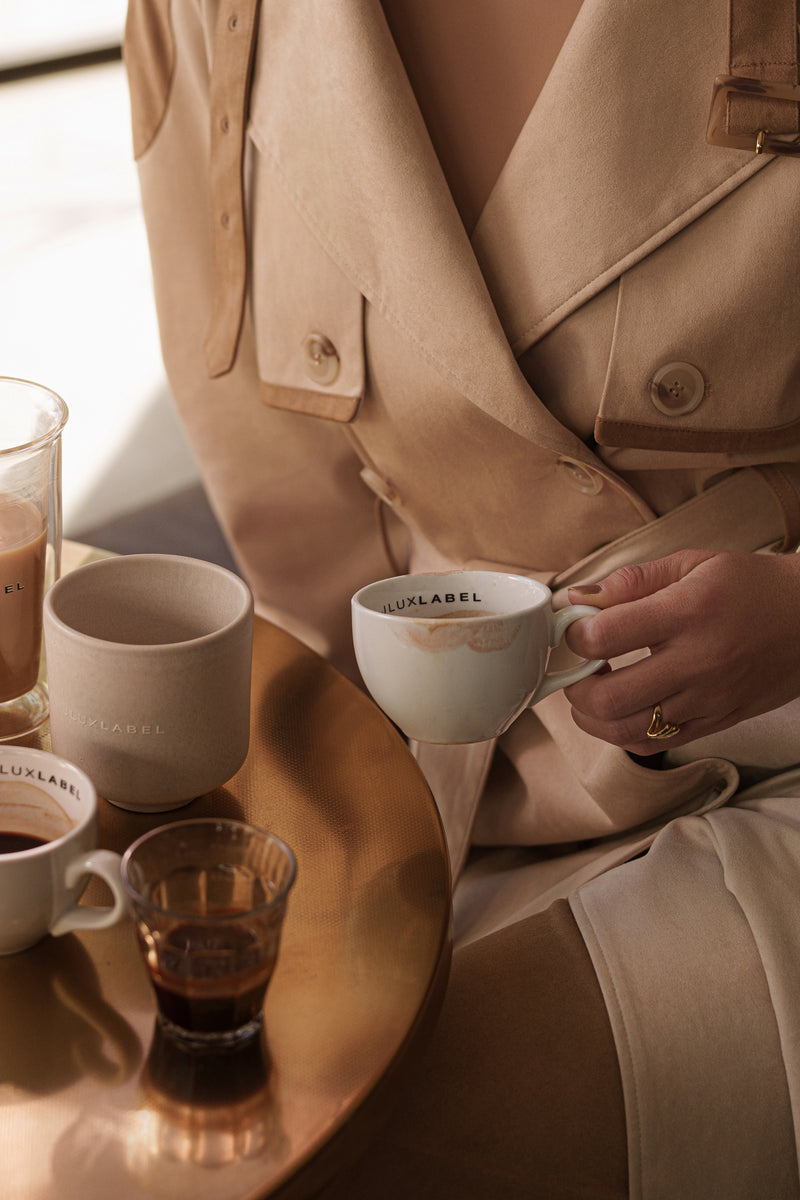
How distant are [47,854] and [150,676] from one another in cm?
11

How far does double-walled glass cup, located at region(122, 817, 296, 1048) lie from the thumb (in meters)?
0.28

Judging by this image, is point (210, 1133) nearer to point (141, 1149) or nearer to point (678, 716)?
point (141, 1149)

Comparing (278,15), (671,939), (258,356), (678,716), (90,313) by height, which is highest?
(278,15)

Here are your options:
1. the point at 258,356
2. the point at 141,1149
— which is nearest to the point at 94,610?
the point at 141,1149

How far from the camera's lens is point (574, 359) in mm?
829

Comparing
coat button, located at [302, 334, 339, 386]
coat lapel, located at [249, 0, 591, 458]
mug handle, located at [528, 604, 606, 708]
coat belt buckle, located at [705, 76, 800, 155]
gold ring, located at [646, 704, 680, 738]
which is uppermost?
coat belt buckle, located at [705, 76, 800, 155]

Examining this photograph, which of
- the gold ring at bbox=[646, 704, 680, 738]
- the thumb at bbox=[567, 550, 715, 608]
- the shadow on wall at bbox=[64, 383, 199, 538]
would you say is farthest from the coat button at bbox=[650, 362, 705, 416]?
the shadow on wall at bbox=[64, 383, 199, 538]

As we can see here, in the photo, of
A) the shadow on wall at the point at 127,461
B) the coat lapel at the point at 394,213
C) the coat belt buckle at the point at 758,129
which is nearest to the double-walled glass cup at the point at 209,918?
the coat lapel at the point at 394,213

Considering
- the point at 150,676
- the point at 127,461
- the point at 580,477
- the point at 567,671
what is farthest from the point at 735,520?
the point at 127,461

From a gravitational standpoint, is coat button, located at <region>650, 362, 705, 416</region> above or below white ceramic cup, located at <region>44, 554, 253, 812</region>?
above

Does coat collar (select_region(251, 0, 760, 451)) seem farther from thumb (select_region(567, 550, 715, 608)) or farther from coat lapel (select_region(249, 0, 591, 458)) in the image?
thumb (select_region(567, 550, 715, 608))

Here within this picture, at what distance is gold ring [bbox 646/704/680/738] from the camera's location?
2.55 ft

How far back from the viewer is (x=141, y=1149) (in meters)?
0.49

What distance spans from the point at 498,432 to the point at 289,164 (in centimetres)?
27
